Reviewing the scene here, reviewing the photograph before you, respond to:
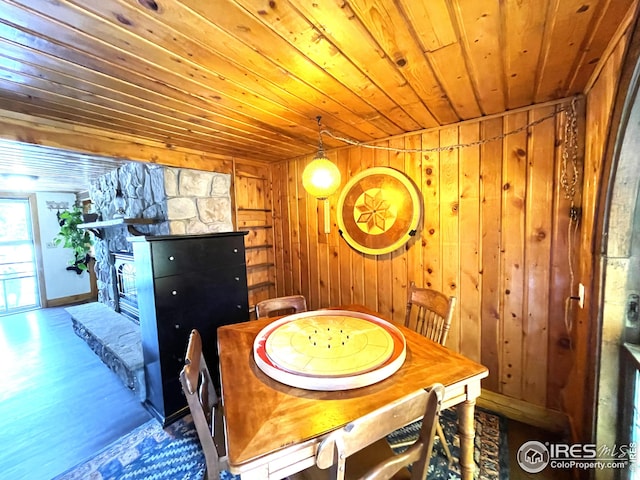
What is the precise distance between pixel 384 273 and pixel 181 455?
2.06 m

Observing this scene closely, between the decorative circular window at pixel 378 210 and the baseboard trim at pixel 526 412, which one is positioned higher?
the decorative circular window at pixel 378 210

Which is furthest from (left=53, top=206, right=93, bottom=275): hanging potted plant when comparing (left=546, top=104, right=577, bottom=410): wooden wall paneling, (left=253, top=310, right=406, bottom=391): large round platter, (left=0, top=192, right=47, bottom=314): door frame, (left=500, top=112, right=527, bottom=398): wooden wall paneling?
(left=546, top=104, right=577, bottom=410): wooden wall paneling

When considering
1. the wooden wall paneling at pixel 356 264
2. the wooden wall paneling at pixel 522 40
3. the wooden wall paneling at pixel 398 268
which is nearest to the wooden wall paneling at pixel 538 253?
the wooden wall paneling at pixel 522 40

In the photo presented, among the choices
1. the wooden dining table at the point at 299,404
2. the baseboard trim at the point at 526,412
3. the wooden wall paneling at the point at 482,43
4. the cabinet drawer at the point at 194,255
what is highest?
the wooden wall paneling at the point at 482,43

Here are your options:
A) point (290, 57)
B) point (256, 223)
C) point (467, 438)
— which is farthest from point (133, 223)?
point (467, 438)

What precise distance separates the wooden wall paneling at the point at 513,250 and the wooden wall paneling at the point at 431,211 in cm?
45

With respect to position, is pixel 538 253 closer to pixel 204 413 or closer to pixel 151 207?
pixel 204 413

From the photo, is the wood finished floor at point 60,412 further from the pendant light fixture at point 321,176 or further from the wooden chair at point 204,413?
the pendant light fixture at point 321,176

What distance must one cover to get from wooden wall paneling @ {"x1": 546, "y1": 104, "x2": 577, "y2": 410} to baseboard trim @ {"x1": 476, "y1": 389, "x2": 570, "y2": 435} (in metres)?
0.07

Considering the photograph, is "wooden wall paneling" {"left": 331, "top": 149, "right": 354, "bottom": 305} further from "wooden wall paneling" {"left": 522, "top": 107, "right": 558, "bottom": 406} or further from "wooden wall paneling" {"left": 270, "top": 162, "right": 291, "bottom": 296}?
"wooden wall paneling" {"left": 522, "top": 107, "right": 558, "bottom": 406}

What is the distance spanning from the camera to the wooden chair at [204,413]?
971 millimetres

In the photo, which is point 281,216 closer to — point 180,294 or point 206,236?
point 206,236

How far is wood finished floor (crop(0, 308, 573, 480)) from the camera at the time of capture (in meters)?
1.71

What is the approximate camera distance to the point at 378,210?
2438 millimetres
